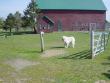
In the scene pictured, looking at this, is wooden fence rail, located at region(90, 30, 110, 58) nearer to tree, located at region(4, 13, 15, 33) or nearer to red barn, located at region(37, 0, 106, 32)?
red barn, located at region(37, 0, 106, 32)

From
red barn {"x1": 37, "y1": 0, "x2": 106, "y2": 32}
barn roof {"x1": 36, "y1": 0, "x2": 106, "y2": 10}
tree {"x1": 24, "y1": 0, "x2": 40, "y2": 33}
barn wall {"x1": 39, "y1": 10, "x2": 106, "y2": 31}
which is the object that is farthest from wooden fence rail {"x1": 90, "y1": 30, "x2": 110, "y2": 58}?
barn roof {"x1": 36, "y1": 0, "x2": 106, "y2": 10}

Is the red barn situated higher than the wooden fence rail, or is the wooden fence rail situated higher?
the red barn

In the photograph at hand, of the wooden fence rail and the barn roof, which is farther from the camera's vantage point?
the barn roof

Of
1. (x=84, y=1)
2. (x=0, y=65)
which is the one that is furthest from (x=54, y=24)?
(x=0, y=65)

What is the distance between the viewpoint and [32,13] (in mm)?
72812

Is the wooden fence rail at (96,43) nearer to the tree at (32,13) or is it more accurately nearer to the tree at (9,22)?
the tree at (32,13)

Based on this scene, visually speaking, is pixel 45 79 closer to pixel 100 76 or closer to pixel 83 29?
pixel 100 76

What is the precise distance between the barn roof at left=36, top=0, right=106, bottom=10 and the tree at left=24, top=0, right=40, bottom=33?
3.48m

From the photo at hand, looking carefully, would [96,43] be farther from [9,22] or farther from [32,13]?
[9,22]

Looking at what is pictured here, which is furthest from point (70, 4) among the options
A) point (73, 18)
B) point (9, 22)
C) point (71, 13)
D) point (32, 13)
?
point (9, 22)

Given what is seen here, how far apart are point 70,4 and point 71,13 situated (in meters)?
2.12

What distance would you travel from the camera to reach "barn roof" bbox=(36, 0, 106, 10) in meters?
77.7

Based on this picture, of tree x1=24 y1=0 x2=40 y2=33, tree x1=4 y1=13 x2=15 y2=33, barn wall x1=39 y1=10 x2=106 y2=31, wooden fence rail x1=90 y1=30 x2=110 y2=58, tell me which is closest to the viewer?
wooden fence rail x1=90 y1=30 x2=110 y2=58

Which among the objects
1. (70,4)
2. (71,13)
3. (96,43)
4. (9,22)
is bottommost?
(96,43)
